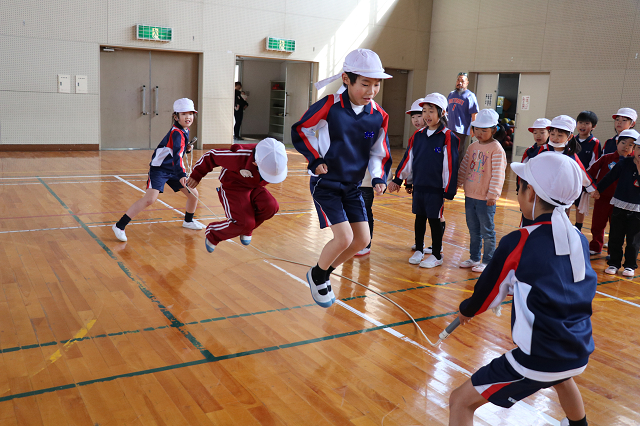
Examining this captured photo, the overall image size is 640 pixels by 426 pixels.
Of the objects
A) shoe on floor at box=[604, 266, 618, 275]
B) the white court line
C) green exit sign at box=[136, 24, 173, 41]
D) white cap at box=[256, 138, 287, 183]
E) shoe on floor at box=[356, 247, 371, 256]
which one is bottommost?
the white court line

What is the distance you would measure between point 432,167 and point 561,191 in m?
2.90

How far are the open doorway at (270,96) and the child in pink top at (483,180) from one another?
11144 millimetres

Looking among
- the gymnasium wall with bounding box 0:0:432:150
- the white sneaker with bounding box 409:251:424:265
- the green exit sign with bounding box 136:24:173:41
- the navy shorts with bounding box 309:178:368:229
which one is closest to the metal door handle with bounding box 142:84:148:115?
the gymnasium wall with bounding box 0:0:432:150

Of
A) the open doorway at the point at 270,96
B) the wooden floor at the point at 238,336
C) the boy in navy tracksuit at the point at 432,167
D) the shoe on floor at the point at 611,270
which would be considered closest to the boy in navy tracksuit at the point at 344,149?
the wooden floor at the point at 238,336

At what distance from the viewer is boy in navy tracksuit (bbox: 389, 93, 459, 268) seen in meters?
4.75

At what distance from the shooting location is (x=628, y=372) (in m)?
3.09

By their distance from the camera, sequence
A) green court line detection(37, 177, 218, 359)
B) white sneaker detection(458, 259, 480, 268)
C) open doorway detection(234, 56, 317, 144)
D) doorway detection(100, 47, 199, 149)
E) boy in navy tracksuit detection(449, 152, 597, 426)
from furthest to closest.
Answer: open doorway detection(234, 56, 317, 144) → doorway detection(100, 47, 199, 149) → white sneaker detection(458, 259, 480, 268) → green court line detection(37, 177, 218, 359) → boy in navy tracksuit detection(449, 152, 597, 426)

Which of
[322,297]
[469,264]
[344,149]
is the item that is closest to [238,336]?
[322,297]

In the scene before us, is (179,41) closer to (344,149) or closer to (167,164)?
(167,164)

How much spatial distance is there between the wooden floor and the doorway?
725cm

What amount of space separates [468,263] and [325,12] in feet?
35.9

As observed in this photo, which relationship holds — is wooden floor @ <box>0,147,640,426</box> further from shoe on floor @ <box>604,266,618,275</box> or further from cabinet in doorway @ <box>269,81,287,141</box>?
cabinet in doorway @ <box>269,81,287,141</box>

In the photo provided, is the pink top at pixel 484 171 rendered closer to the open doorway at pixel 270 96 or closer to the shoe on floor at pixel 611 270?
the shoe on floor at pixel 611 270

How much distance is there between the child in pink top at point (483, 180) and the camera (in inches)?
184
